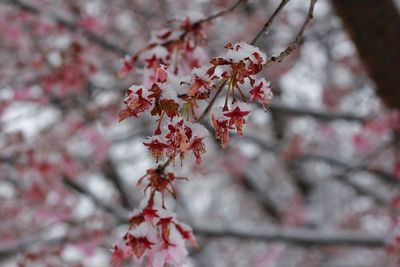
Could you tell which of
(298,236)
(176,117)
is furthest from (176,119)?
(298,236)

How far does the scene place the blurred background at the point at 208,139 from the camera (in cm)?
361

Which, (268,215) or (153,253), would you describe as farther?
(268,215)

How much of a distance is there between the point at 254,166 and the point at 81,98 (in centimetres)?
436

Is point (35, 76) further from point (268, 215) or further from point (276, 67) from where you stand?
point (268, 215)

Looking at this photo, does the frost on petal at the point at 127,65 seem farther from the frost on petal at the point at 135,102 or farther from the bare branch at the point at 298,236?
the bare branch at the point at 298,236

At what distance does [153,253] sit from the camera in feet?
3.92

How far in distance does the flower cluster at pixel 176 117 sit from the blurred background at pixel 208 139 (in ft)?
0.61

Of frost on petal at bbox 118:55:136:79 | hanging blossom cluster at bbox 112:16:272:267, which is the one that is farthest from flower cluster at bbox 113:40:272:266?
frost on petal at bbox 118:55:136:79

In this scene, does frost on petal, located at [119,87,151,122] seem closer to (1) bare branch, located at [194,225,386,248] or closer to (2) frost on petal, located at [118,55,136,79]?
(2) frost on petal, located at [118,55,136,79]

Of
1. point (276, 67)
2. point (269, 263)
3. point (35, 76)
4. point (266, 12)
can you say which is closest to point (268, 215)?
point (269, 263)

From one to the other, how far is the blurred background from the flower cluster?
0.61ft

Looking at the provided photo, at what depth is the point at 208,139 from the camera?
88.1 inches

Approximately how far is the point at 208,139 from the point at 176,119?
44.7 inches

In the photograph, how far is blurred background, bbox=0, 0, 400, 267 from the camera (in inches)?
142
